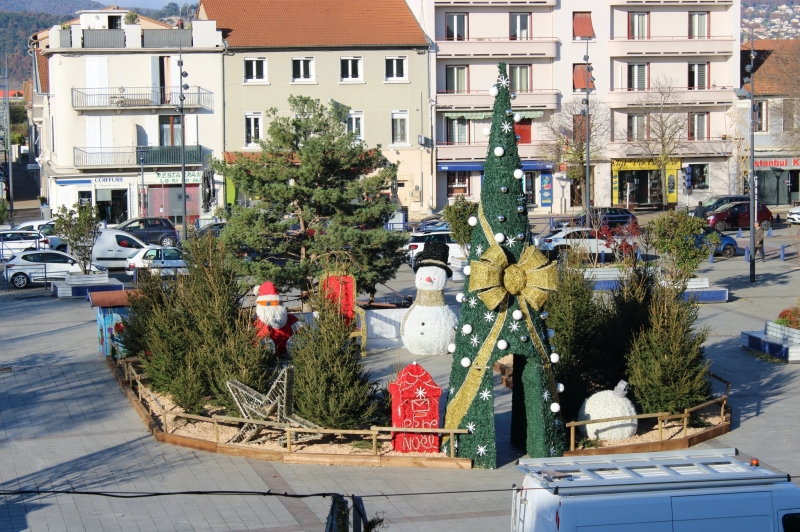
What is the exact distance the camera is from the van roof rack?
9.41 metres

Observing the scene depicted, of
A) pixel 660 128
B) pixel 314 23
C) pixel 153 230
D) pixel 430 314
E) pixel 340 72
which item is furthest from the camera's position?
pixel 660 128

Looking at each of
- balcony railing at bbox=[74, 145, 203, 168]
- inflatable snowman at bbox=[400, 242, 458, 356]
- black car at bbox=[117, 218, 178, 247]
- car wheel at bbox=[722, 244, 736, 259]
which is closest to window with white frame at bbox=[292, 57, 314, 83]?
balcony railing at bbox=[74, 145, 203, 168]

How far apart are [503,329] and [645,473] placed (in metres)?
4.18

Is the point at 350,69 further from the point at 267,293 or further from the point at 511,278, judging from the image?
the point at 511,278

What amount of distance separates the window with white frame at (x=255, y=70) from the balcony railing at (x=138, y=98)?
195 centimetres

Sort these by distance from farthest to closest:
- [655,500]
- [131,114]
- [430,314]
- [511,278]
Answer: [131,114], [430,314], [511,278], [655,500]

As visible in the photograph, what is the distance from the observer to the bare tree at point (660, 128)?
164ft

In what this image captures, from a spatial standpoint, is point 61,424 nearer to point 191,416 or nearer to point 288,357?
point 191,416

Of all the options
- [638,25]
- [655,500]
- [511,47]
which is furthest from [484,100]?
[655,500]

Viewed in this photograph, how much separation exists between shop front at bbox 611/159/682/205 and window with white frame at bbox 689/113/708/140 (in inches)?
74.5

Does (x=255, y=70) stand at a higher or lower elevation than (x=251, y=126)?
higher

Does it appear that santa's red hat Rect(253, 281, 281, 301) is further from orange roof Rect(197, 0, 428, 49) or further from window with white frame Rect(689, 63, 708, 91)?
window with white frame Rect(689, 63, 708, 91)

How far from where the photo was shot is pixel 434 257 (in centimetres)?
2056

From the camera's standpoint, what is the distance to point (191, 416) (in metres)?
14.9
